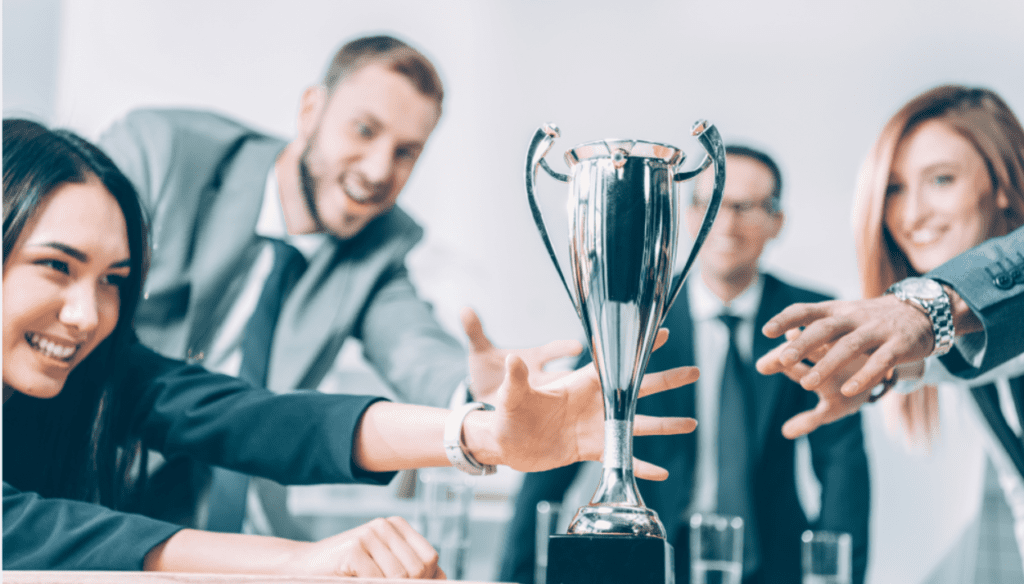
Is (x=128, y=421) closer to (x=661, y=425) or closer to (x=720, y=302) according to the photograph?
(x=661, y=425)

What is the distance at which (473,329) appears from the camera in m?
0.94

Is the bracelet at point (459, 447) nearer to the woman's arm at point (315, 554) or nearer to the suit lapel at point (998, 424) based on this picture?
the woman's arm at point (315, 554)

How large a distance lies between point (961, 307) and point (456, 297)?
110 centimetres

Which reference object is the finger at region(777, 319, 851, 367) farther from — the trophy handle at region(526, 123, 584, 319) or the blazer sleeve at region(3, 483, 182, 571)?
the blazer sleeve at region(3, 483, 182, 571)

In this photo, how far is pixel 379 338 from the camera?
1.75 meters

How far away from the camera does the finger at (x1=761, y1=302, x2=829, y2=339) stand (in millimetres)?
760

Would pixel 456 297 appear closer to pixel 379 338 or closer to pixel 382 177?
pixel 379 338

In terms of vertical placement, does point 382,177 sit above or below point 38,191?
above

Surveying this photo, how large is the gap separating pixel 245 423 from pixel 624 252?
691mm

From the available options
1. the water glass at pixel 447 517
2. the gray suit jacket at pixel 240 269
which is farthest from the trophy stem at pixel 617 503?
the gray suit jacket at pixel 240 269

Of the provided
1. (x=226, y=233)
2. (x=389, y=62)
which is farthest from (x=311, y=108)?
(x=226, y=233)

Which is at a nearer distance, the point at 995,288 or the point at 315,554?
the point at 315,554

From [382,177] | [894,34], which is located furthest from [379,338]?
[894,34]

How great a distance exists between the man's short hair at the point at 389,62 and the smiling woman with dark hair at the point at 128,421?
629mm
